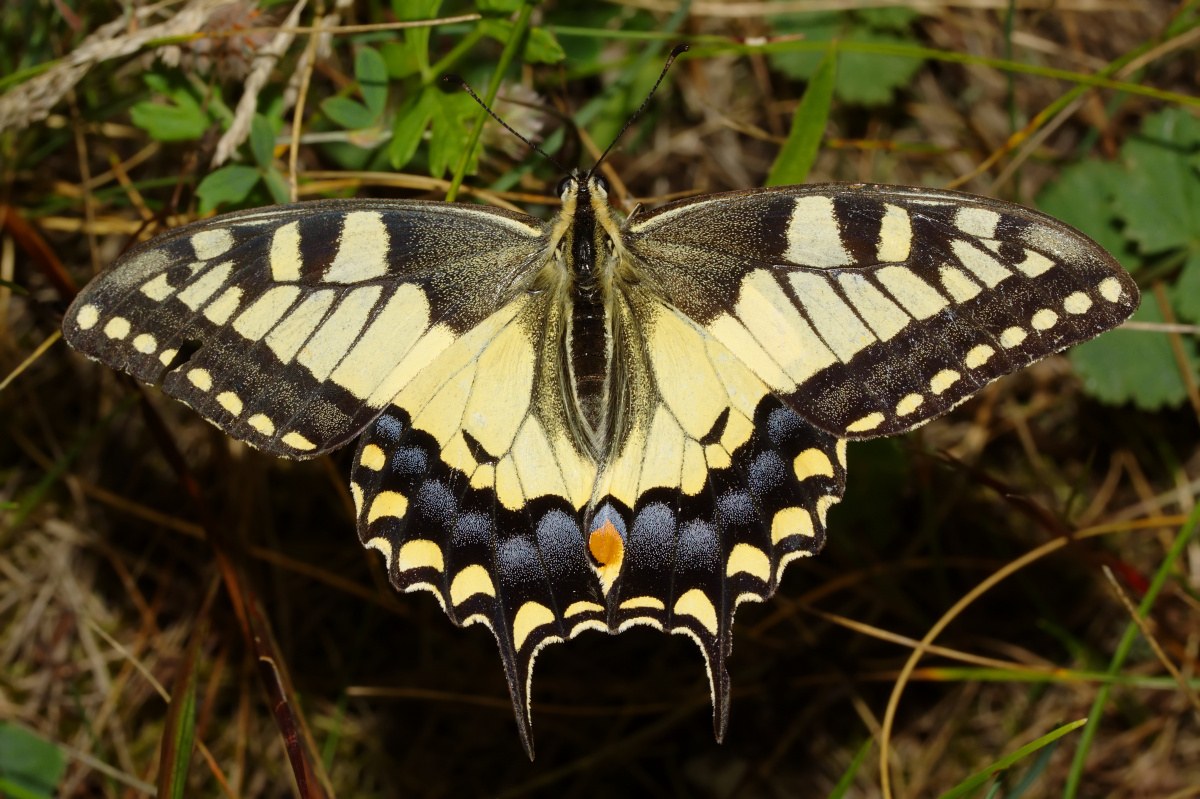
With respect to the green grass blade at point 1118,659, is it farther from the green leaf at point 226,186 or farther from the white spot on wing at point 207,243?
the green leaf at point 226,186

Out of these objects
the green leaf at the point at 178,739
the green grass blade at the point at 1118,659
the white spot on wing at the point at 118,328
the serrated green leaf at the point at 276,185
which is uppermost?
the serrated green leaf at the point at 276,185

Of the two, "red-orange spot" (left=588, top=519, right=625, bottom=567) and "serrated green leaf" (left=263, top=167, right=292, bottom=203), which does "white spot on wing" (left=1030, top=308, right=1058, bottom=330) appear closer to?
"red-orange spot" (left=588, top=519, right=625, bottom=567)

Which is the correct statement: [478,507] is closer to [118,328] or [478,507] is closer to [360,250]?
[360,250]

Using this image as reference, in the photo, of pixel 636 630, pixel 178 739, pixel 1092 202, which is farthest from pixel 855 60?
pixel 178 739

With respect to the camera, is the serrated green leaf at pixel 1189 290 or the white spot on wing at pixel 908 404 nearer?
the white spot on wing at pixel 908 404

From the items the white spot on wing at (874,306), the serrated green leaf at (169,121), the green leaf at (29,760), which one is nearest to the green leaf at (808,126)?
the white spot on wing at (874,306)

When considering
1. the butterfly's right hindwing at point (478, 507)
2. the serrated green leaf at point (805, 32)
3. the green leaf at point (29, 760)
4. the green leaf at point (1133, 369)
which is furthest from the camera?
the serrated green leaf at point (805, 32)

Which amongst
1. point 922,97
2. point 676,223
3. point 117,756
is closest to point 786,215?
point 676,223

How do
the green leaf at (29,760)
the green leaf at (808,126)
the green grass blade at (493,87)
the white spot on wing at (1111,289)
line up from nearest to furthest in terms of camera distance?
the white spot on wing at (1111,289)
the green grass blade at (493,87)
the green leaf at (808,126)
the green leaf at (29,760)
